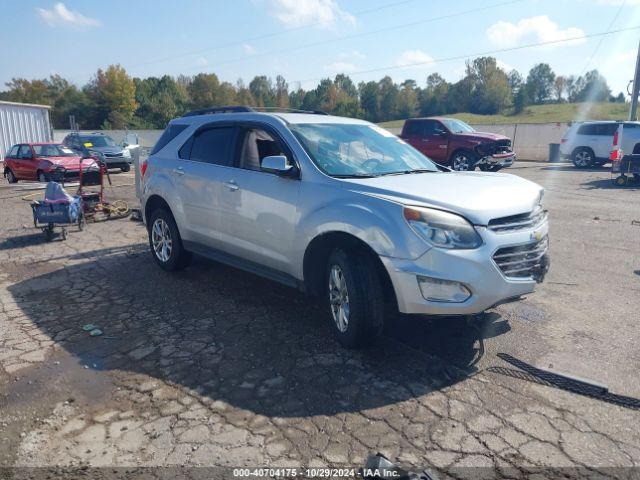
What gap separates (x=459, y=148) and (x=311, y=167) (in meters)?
14.4

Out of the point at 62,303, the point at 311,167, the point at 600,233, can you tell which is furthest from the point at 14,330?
the point at 600,233

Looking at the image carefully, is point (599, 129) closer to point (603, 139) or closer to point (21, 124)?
point (603, 139)

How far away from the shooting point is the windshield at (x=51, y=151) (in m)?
18.3

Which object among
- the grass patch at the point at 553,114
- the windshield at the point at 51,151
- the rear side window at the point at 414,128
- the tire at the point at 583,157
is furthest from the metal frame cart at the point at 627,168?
the grass patch at the point at 553,114

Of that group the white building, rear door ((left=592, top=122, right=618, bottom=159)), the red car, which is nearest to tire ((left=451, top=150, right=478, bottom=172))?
rear door ((left=592, top=122, right=618, bottom=159))

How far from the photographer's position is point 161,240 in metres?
6.32

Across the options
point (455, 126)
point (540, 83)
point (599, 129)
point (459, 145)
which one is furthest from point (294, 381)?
point (540, 83)

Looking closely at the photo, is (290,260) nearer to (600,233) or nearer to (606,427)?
(606,427)

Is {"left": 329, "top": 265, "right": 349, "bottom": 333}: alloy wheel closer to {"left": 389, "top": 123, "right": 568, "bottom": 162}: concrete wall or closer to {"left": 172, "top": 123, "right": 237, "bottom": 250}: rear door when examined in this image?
{"left": 172, "top": 123, "right": 237, "bottom": 250}: rear door

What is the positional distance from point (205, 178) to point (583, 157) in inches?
755

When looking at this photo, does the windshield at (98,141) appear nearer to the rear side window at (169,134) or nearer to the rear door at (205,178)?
the rear side window at (169,134)

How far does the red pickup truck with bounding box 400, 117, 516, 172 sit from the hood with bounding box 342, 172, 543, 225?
44.5 ft

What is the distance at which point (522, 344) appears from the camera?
417 cm

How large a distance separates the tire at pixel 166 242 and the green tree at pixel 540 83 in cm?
9172
